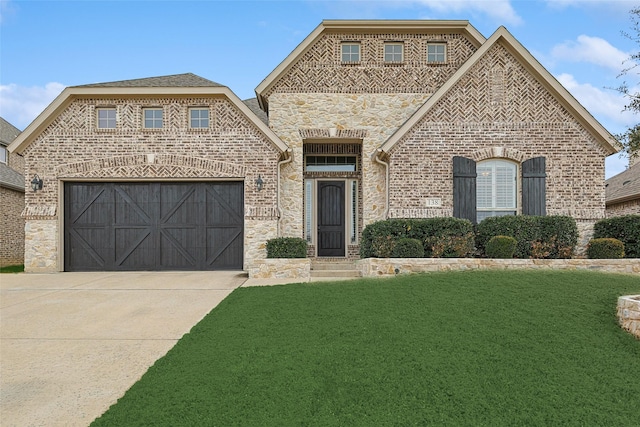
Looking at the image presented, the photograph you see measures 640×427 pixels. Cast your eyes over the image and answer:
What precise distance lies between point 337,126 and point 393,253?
15.8 ft

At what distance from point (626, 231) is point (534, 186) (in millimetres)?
2314

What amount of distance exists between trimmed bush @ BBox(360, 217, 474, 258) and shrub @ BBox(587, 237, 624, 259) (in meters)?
2.89

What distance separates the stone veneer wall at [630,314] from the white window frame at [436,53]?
9534 millimetres

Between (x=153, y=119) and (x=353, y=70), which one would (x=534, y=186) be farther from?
(x=153, y=119)

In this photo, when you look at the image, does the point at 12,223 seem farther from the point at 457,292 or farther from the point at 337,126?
the point at 457,292

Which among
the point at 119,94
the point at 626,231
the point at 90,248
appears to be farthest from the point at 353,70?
the point at 90,248

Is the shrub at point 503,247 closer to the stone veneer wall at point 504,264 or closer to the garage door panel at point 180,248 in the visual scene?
the stone veneer wall at point 504,264

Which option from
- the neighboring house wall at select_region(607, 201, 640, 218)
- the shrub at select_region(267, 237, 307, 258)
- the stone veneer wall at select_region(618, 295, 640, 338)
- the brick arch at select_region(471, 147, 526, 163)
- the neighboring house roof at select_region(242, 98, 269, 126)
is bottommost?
the stone veneer wall at select_region(618, 295, 640, 338)

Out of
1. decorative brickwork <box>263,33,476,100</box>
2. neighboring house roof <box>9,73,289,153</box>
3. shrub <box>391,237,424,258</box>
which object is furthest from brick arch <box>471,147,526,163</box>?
neighboring house roof <box>9,73,289,153</box>

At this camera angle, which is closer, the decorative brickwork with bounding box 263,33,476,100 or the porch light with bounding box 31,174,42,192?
the porch light with bounding box 31,174,42,192

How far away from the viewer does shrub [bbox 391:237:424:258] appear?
933 cm

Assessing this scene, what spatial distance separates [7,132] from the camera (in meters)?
Result: 19.4

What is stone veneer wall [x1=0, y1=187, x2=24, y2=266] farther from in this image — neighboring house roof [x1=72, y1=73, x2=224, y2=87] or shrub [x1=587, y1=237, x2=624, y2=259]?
shrub [x1=587, y1=237, x2=624, y2=259]

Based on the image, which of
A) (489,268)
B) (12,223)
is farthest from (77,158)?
(489,268)
